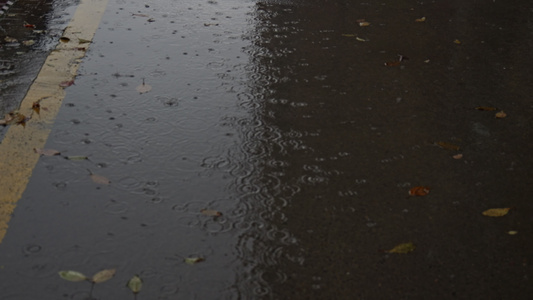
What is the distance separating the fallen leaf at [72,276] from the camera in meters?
2.93

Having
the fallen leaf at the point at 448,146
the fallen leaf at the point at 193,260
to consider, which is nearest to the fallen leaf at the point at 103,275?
the fallen leaf at the point at 193,260

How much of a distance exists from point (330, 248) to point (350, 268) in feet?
0.57

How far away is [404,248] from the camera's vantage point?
3.26m

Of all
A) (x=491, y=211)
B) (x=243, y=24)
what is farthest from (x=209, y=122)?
(x=243, y=24)

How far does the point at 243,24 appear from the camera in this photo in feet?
21.4

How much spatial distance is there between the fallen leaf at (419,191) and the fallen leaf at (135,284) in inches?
61.6

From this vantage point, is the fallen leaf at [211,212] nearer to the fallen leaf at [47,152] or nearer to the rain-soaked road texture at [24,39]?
the fallen leaf at [47,152]

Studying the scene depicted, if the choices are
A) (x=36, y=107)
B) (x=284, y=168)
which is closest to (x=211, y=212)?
(x=284, y=168)

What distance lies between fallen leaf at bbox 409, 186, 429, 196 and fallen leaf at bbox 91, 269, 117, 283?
1.65 metres

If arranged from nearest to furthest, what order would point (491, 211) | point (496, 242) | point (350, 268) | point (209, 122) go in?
point (350, 268) < point (496, 242) < point (491, 211) < point (209, 122)

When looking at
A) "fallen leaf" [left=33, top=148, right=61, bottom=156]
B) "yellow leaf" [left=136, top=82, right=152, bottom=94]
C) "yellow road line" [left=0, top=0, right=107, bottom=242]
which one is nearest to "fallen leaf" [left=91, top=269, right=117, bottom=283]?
"yellow road line" [left=0, top=0, right=107, bottom=242]

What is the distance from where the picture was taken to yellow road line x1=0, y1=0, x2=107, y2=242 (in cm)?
365

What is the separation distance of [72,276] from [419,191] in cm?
187

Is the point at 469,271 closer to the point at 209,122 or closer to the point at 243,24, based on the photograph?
the point at 209,122
